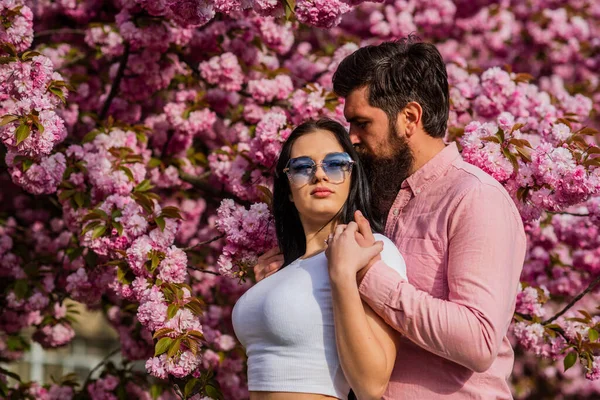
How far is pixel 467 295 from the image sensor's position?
8.16ft

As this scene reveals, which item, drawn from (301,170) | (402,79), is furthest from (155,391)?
(402,79)

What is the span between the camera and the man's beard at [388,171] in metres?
2.96

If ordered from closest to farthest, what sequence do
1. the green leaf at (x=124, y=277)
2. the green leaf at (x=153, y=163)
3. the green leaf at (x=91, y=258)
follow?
the green leaf at (x=124, y=277) < the green leaf at (x=91, y=258) < the green leaf at (x=153, y=163)

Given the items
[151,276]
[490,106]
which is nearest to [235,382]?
[151,276]

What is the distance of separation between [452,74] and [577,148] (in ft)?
5.11

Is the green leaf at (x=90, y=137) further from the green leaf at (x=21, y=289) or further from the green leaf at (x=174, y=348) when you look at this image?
the green leaf at (x=174, y=348)

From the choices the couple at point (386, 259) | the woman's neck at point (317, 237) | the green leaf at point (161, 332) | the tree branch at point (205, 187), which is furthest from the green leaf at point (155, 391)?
the woman's neck at point (317, 237)

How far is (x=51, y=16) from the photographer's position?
596 cm

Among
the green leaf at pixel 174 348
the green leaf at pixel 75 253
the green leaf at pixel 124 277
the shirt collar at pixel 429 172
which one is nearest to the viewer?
the shirt collar at pixel 429 172

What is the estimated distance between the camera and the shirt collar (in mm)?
2908

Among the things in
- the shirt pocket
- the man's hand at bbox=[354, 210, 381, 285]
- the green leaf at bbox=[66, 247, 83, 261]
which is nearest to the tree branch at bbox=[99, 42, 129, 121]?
the green leaf at bbox=[66, 247, 83, 261]

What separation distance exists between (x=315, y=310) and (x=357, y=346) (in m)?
0.21

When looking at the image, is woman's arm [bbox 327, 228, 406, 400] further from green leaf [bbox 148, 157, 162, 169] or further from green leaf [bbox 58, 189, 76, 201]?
green leaf [bbox 148, 157, 162, 169]

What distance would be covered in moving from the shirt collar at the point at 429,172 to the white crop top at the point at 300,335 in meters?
0.30
